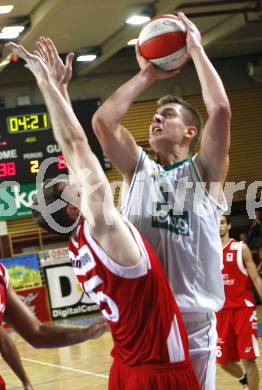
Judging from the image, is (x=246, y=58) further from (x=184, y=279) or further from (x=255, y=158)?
(x=184, y=279)

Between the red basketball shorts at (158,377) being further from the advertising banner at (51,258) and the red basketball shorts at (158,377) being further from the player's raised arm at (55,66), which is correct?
the advertising banner at (51,258)

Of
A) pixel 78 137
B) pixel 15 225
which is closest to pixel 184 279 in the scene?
pixel 78 137

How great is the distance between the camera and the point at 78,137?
2.88 metres

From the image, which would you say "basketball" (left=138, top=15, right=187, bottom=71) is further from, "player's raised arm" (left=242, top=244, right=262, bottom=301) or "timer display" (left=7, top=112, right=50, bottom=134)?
"timer display" (left=7, top=112, right=50, bottom=134)

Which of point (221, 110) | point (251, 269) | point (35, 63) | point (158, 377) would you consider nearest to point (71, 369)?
point (251, 269)

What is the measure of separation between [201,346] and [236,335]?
3896 mm

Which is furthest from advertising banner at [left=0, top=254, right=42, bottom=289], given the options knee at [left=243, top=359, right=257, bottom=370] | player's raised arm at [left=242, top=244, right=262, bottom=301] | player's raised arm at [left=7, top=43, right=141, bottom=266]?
player's raised arm at [left=7, top=43, right=141, bottom=266]

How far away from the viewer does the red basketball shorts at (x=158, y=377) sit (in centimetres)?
314

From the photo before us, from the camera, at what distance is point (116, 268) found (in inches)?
118

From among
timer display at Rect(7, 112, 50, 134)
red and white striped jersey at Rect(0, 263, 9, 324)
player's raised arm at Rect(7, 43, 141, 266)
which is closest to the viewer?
player's raised arm at Rect(7, 43, 141, 266)

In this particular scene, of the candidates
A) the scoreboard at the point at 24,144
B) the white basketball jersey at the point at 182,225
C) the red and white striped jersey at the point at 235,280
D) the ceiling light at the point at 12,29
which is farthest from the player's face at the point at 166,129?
the scoreboard at the point at 24,144

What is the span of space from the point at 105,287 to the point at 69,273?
12.5 m

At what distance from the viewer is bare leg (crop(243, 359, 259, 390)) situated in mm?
7121

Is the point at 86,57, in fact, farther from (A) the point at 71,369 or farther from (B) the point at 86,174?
(B) the point at 86,174
